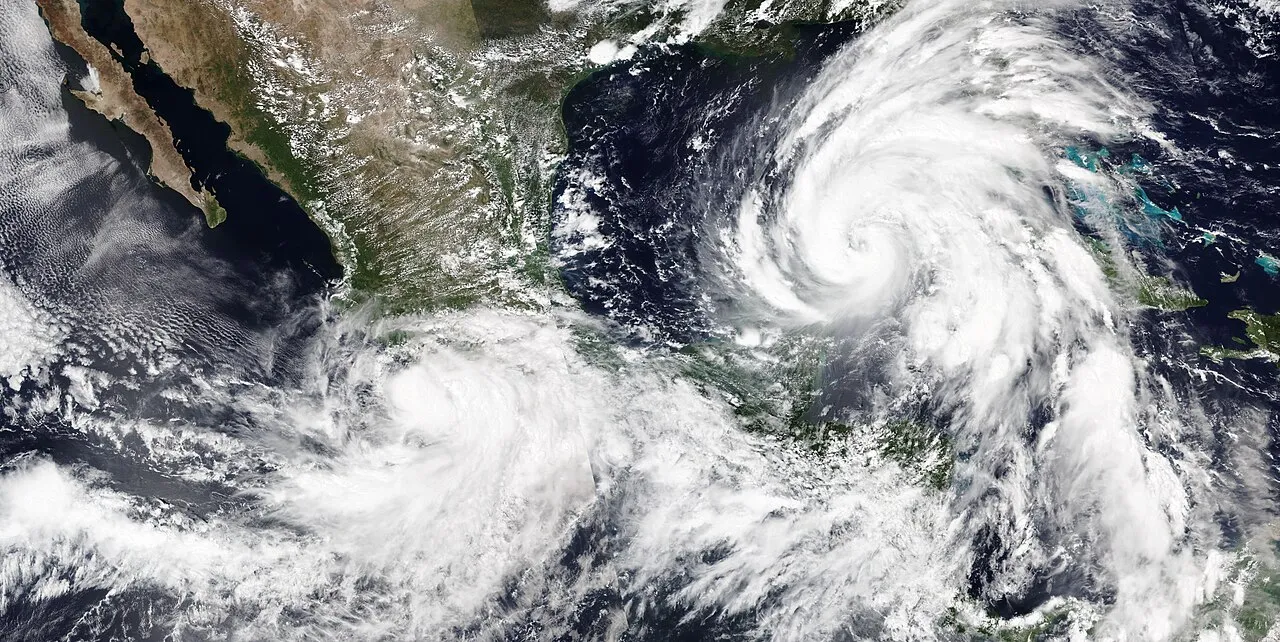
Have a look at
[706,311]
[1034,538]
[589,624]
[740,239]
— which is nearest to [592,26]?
[740,239]

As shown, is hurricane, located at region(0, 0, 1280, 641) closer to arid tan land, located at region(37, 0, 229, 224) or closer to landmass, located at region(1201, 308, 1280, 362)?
arid tan land, located at region(37, 0, 229, 224)

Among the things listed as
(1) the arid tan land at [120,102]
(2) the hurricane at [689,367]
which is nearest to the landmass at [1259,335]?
(2) the hurricane at [689,367]

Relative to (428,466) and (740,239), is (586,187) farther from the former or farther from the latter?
(428,466)

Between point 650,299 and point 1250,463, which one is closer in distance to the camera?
point 1250,463

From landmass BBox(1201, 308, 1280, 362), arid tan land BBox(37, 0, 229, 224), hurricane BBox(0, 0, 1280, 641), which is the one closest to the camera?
landmass BBox(1201, 308, 1280, 362)

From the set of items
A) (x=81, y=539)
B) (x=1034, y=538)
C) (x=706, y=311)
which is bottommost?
(x=1034, y=538)

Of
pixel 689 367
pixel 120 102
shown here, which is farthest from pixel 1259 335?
pixel 120 102

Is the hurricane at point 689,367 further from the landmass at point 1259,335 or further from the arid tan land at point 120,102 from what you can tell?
the landmass at point 1259,335

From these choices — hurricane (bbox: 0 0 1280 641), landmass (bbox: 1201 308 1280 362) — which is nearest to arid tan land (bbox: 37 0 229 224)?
hurricane (bbox: 0 0 1280 641)

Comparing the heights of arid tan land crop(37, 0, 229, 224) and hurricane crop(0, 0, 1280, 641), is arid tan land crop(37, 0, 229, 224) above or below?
above
